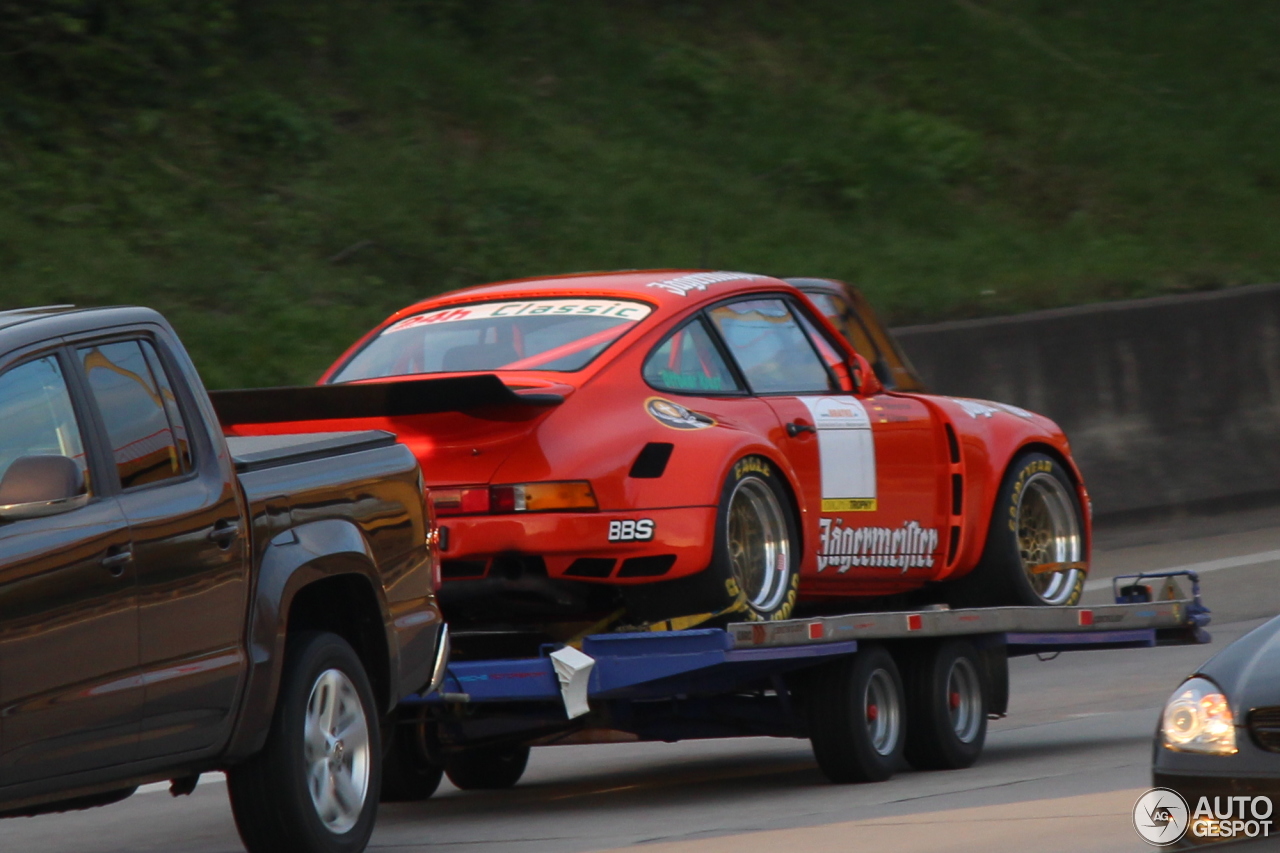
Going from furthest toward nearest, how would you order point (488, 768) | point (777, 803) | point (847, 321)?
1. point (847, 321)
2. point (488, 768)
3. point (777, 803)

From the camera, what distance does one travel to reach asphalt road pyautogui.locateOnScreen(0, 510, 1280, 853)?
735 cm

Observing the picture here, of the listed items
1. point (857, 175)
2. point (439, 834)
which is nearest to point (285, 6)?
point (857, 175)

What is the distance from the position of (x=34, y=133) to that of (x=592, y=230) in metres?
4.92

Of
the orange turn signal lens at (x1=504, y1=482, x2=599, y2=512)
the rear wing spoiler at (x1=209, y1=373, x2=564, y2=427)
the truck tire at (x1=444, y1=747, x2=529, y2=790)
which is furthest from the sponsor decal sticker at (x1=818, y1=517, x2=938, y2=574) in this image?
the truck tire at (x1=444, y1=747, x2=529, y2=790)

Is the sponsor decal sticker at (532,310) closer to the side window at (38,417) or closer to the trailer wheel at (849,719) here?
the trailer wheel at (849,719)

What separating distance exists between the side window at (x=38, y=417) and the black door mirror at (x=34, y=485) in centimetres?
13

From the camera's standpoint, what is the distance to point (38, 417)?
6.05 metres

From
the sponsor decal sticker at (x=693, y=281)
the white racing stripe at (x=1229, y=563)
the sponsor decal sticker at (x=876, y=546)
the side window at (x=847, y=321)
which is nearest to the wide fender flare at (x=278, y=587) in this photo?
the sponsor decal sticker at (x=693, y=281)

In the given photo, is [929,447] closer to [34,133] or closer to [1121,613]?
[1121,613]

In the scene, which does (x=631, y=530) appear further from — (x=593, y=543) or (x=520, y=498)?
(x=520, y=498)

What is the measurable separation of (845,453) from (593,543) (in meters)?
1.75

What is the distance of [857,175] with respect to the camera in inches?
873

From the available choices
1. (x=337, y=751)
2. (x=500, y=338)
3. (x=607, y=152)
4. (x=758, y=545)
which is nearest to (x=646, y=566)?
(x=758, y=545)

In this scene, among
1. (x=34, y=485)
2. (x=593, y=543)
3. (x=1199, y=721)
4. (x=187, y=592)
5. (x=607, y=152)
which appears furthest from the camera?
(x=607, y=152)
